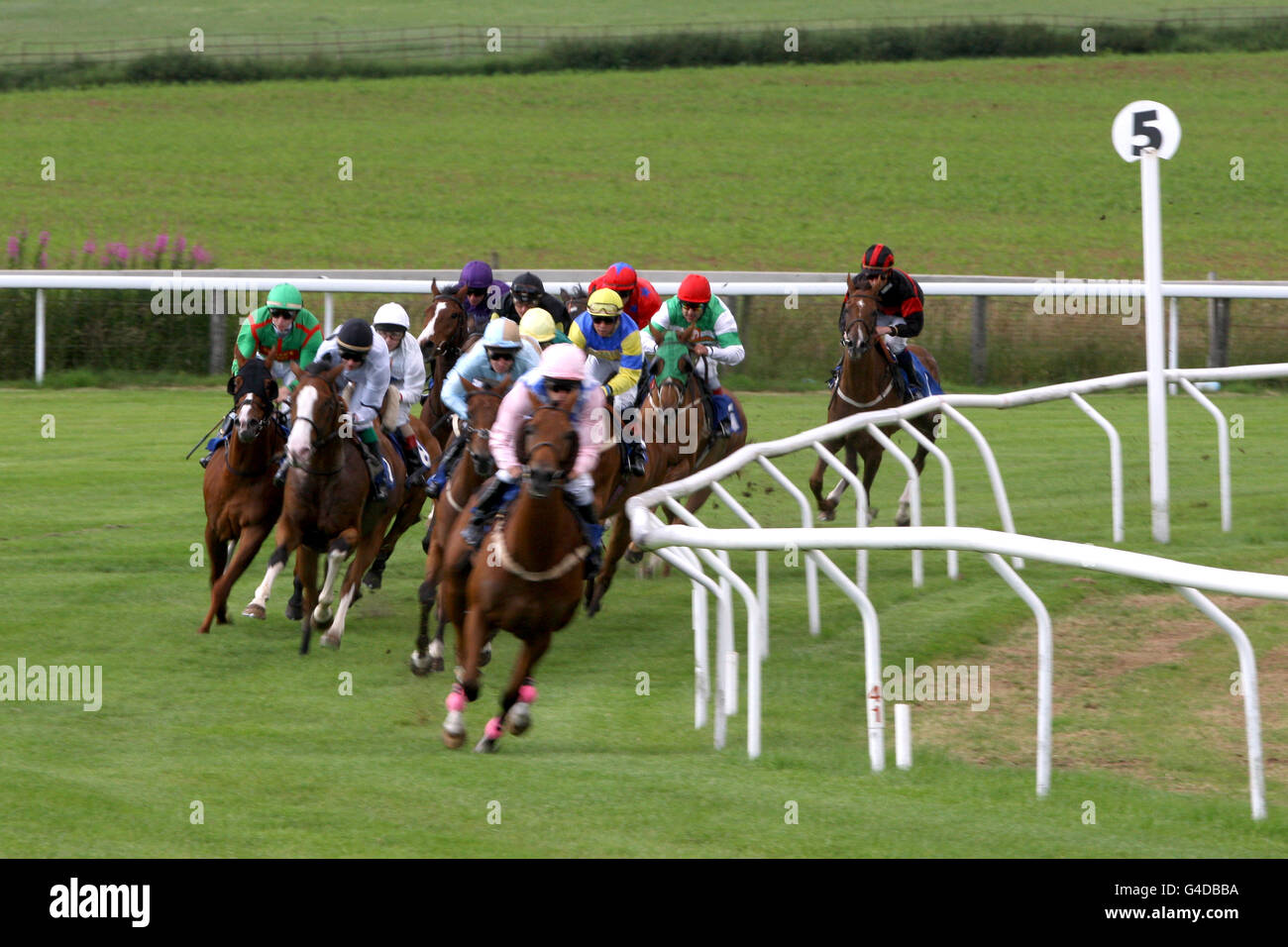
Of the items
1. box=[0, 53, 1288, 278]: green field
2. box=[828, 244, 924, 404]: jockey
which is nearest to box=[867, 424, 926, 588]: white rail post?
box=[828, 244, 924, 404]: jockey

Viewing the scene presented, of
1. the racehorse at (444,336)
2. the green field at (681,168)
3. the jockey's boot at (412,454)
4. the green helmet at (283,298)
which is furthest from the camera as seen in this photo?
the green field at (681,168)

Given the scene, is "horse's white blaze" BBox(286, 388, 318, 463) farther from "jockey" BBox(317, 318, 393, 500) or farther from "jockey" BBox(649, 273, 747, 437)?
"jockey" BBox(649, 273, 747, 437)

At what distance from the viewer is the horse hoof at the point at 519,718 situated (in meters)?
6.70

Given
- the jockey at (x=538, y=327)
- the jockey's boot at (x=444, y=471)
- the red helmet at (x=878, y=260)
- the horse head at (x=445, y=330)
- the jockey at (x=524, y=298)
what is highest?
the red helmet at (x=878, y=260)

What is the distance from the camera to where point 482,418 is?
745 cm

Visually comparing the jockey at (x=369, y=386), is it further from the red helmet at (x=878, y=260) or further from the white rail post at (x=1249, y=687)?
the white rail post at (x=1249, y=687)

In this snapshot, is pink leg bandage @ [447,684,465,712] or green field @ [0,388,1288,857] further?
pink leg bandage @ [447,684,465,712]

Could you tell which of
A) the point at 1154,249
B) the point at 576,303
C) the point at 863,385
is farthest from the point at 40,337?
the point at 1154,249

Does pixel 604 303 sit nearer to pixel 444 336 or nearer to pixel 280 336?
pixel 444 336

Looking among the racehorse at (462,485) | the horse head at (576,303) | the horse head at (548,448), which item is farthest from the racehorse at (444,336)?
the horse head at (548,448)

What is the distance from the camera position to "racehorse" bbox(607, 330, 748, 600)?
31.4 feet

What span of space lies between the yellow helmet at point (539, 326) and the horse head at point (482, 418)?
0.28 metres

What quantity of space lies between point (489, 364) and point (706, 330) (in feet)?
8.83

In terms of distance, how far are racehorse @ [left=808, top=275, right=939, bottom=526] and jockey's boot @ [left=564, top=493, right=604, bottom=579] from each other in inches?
155
